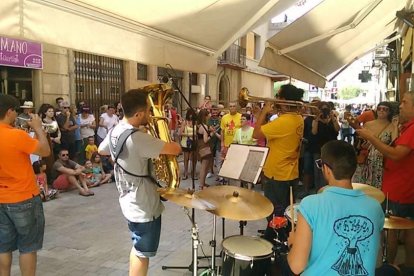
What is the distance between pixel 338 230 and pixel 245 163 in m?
1.66

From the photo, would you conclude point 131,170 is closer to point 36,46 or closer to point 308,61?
point 308,61

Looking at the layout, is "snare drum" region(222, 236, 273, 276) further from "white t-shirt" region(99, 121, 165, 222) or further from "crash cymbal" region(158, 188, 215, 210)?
"white t-shirt" region(99, 121, 165, 222)

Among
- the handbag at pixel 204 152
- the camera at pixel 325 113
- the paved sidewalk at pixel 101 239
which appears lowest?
the paved sidewalk at pixel 101 239

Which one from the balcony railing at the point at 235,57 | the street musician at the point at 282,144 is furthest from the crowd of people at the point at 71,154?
the balcony railing at the point at 235,57

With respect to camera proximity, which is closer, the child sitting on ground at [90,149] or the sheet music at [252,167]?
the sheet music at [252,167]

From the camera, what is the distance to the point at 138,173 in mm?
2805

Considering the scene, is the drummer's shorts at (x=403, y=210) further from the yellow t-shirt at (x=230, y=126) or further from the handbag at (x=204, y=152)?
the handbag at (x=204, y=152)

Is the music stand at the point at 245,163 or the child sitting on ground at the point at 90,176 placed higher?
the music stand at the point at 245,163

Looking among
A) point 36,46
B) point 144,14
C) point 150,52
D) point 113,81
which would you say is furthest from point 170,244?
point 113,81

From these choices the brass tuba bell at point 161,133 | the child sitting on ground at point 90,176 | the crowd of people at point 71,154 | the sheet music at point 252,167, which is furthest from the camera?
the child sitting on ground at point 90,176

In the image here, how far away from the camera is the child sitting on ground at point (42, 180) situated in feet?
21.2

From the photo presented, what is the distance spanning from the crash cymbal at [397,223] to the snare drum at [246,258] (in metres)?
0.85

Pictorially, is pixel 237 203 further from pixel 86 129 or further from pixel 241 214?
pixel 86 129

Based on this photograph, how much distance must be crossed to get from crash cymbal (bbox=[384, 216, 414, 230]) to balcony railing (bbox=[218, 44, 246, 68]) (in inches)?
729
